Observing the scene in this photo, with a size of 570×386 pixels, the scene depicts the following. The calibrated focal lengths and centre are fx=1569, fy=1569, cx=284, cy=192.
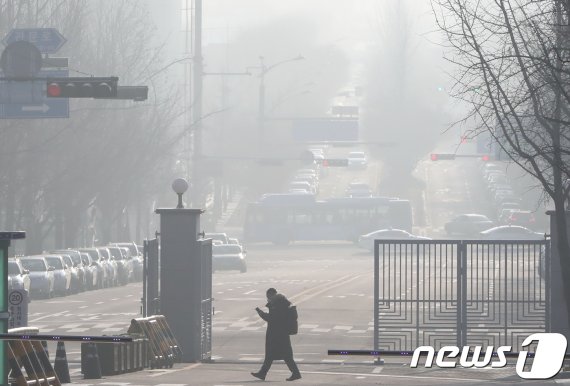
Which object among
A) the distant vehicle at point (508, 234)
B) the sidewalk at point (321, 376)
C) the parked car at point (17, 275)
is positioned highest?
the distant vehicle at point (508, 234)

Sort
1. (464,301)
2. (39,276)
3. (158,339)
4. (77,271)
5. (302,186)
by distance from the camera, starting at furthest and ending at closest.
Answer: (302,186) → (77,271) → (39,276) → (464,301) → (158,339)

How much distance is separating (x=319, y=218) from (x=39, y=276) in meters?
45.6

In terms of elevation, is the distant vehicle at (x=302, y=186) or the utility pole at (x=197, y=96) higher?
the utility pole at (x=197, y=96)

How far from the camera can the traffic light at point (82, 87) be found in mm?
30953

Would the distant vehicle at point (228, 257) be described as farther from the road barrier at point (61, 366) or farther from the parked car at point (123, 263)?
the road barrier at point (61, 366)

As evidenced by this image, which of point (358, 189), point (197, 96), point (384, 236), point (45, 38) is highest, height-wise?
point (197, 96)

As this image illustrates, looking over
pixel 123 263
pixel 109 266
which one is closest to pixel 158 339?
pixel 109 266

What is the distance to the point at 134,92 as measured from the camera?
103ft

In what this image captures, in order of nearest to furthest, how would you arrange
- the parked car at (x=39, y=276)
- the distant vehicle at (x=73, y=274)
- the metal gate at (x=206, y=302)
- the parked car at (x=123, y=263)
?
1. the metal gate at (x=206, y=302)
2. the parked car at (x=39, y=276)
3. the distant vehicle at (x=73, y=274)
4. the parked car at (x=123, y=263)

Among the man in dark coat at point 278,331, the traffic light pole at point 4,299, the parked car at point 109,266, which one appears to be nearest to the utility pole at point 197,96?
the parked car at point 109,266

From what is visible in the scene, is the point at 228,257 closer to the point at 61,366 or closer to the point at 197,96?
the point at 197,96

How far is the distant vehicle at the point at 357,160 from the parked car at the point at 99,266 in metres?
76.1

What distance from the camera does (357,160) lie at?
136 metres

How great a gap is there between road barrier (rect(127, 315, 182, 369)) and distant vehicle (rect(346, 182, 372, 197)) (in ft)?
260
